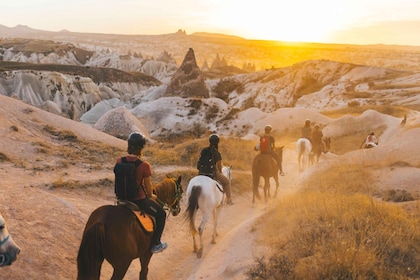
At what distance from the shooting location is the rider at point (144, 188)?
6.85 m

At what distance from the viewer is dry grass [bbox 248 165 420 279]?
6238 millimetres

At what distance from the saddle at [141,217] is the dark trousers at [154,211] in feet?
0.29

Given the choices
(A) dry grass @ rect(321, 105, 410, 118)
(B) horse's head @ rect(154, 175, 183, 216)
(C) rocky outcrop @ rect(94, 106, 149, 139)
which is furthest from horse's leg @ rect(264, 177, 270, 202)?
(A) dry grass @ rect(321, 105, 410, 118)

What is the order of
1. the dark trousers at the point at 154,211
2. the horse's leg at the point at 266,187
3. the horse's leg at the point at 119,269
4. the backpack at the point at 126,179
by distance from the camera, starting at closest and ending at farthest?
the horse's leg at the point at 119,269 < the backpack at the point at 126,179 < the dark trousers at the point at 154,211 < the horse's leg at the point at 266,187

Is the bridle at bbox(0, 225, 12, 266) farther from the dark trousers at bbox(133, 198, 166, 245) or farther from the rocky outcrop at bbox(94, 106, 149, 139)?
the rocky outcrop at bbox(94, 106, 149, 139)

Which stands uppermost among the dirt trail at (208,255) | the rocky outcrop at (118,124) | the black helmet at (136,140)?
the black helmet at (136,140)

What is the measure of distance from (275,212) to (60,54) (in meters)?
134

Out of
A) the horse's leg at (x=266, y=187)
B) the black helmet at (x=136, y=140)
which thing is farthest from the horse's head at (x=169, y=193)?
the horse's leg at (x=266, y=187)

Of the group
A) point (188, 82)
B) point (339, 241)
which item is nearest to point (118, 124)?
point (188, 82)

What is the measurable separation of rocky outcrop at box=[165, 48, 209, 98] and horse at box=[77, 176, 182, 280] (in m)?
60.6

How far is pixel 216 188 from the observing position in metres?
11.0

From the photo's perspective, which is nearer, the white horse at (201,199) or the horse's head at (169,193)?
the horse's head at (169,193)

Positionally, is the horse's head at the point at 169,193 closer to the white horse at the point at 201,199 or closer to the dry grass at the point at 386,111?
the white horse at the point at 201,199

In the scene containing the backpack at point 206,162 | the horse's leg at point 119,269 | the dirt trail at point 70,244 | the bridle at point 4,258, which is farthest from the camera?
Answer: the backpack at point 206,162
